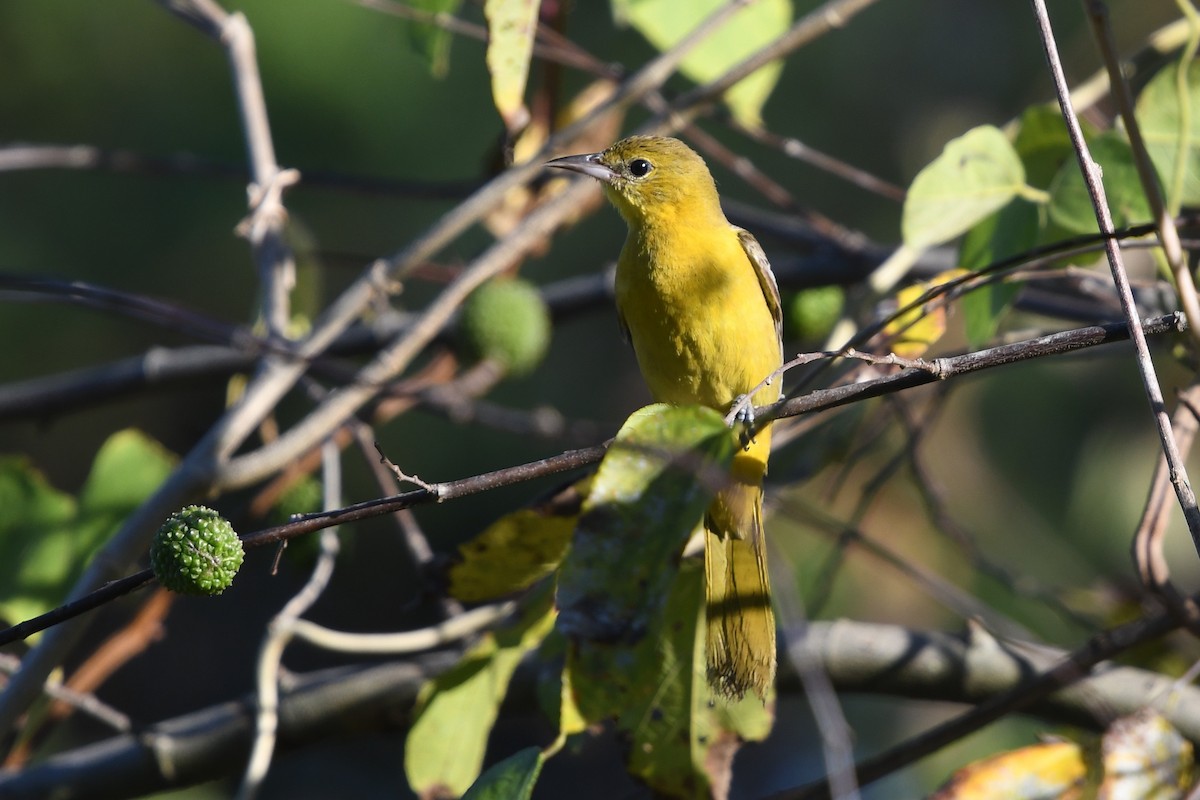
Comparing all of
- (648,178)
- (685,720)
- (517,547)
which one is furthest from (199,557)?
(648,178)

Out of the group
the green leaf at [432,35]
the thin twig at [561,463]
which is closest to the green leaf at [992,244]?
the thin twig at [561,463]

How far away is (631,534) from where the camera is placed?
1.42 m

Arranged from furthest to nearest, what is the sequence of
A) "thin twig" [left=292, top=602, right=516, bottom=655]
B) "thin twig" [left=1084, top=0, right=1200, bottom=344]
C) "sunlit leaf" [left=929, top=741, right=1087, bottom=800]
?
1. "thin twig" [left=292, top=602, right=516, bottom=655]
2. "sunlit leaf" [left=929, top=741, right=1087, bottom=800]
3. "thin twig" [left=1084, top=0, right=1200, bottom=344]

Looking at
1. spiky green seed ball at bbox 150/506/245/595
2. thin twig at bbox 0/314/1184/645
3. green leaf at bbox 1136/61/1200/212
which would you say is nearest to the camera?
thin twig at bbox 0/314/1184/645

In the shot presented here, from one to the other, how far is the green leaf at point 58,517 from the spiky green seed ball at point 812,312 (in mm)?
1733

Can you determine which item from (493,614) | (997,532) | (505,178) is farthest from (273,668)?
(997,532)

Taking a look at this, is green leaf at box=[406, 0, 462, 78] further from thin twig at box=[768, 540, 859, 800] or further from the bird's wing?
thin twig at box=[768, 540, 859, 800]

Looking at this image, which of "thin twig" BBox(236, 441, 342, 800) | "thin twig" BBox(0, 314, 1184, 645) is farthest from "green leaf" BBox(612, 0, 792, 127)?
"thin twig" BBox(0, 314, 1184, 645)

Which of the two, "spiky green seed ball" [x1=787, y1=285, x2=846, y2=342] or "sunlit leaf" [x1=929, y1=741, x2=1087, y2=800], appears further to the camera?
"spiky green seed ball" [x1=787, y1=285, x2=846, y2=342]

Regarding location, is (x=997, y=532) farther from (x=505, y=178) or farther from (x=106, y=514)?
(x=106, y=514)

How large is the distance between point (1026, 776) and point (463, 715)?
1.02m

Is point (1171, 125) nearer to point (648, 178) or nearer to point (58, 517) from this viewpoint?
point (648, 178)

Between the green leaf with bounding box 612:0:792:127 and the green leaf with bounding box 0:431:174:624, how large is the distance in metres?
1.58

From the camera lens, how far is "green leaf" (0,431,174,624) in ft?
8.52
